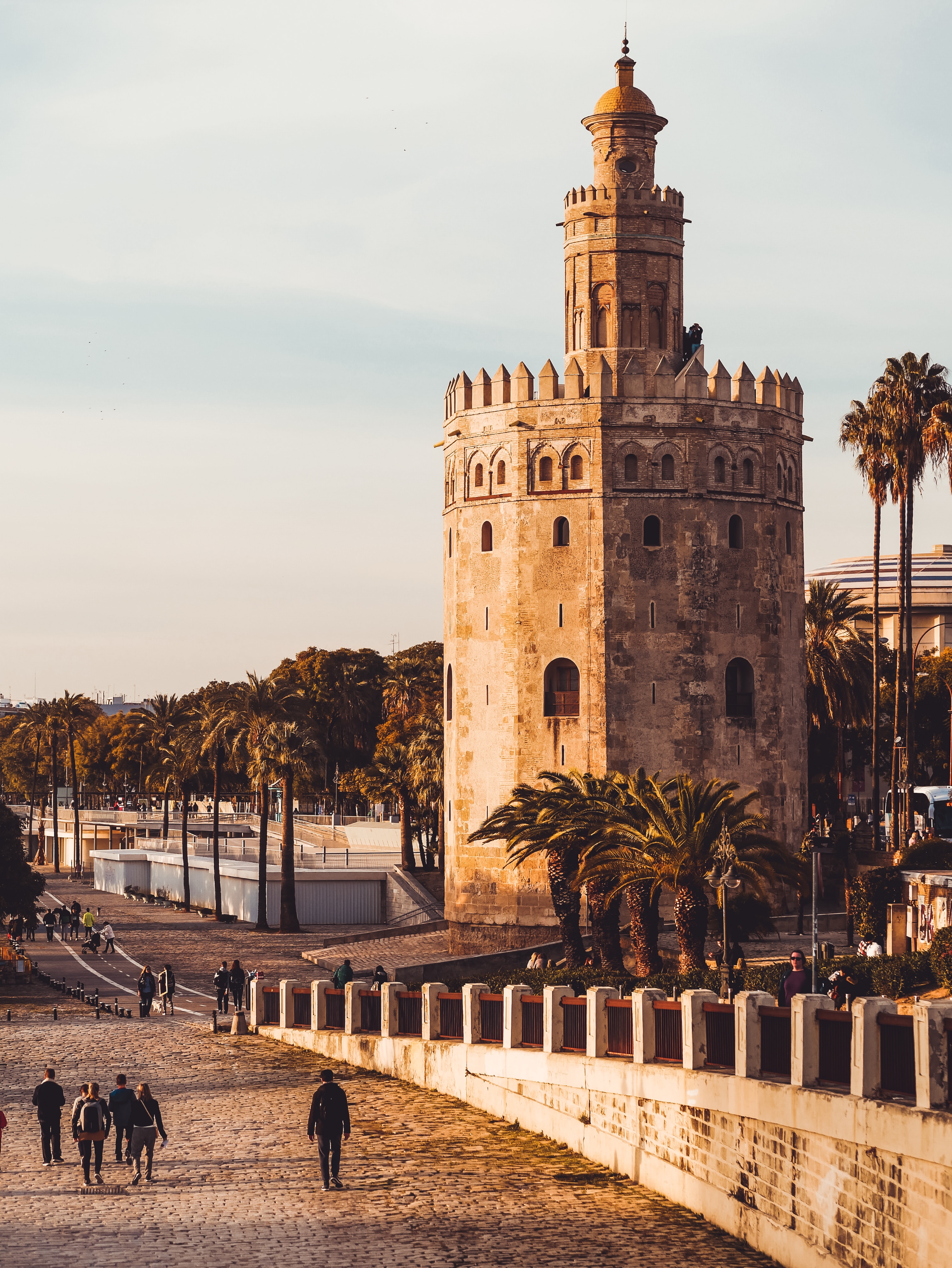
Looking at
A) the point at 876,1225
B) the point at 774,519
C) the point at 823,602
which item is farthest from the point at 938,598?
the point at 876,1225

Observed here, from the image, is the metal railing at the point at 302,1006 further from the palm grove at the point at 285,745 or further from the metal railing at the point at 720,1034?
the palm grove at the point at 285,745

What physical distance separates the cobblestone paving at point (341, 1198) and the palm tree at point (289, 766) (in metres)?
30.3

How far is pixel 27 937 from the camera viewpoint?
58.2 meters

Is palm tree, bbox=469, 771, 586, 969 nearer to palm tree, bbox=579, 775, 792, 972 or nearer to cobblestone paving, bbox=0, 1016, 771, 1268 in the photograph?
palm tree, bbox=579, 775, 792, 972

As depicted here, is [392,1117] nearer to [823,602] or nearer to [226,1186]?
[226,1186]

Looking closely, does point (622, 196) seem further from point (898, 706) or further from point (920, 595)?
point (920, 595)

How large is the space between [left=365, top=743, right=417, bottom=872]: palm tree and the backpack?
42.1 metres

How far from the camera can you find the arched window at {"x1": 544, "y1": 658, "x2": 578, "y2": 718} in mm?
46656

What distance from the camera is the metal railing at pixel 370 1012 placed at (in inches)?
1185

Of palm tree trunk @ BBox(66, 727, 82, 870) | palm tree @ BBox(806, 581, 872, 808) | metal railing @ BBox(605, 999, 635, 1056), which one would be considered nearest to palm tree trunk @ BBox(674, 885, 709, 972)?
metal railing @ BBox(605, 999, 635, 1056)

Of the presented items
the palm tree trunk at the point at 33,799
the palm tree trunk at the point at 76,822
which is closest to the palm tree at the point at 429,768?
the palm tree trunk at the point at 76,822

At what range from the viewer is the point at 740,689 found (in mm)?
47406

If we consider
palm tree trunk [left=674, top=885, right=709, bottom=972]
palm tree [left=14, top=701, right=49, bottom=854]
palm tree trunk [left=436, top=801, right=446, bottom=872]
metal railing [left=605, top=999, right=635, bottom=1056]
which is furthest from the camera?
palm tree [left=14, top=701, right=49, bottom=854]

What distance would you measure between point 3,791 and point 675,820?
127m
